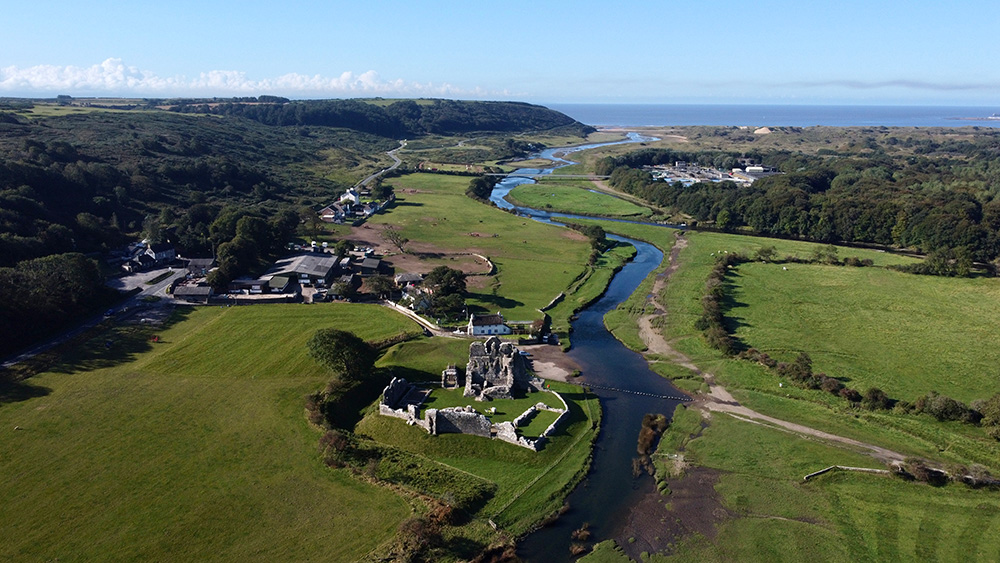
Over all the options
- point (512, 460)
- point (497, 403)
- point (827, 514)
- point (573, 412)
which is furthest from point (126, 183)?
point (827, 514)

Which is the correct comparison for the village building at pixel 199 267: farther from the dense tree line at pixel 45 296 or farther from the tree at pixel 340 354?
the tree at pixel 340 354

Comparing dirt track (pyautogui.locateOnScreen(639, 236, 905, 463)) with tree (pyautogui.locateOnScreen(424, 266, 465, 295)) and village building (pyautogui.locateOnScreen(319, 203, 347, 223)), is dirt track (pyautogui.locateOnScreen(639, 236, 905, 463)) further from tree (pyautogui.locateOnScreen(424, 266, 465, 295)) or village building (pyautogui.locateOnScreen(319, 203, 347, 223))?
village building (pyautogui.locateOnScreen(319, 203, 347, 223))

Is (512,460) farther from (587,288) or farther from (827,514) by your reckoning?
(587,288)

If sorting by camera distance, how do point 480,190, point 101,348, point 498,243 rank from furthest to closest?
point 480,190, point 498,243, point 101,348

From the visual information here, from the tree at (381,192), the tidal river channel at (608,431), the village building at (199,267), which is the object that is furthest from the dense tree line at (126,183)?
the tidal river channel at (608,431)

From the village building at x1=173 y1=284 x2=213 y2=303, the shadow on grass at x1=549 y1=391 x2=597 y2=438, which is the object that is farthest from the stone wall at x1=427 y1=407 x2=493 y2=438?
the village building at x1=173 y1=284 x2=213 y2=303

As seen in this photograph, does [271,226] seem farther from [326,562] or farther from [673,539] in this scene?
[673,539]
